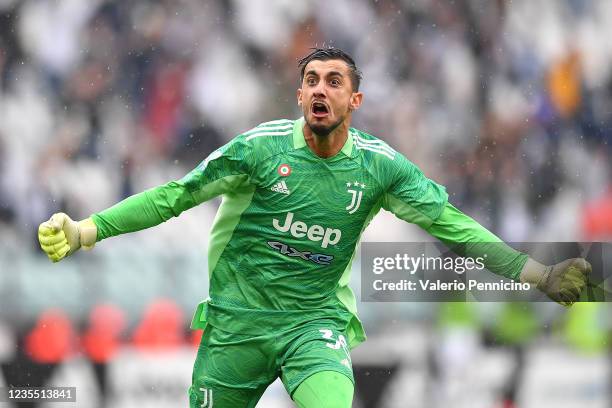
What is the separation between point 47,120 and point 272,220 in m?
3.35

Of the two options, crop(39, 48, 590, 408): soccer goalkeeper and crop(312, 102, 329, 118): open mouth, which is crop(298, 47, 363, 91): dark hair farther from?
crop(312, 102, 329, 118): open mouth

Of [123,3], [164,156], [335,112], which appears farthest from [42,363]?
[335,112]

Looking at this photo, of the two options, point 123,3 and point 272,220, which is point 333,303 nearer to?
point 272,220

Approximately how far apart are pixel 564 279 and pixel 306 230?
115 cm

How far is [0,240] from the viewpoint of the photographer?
7.76 m

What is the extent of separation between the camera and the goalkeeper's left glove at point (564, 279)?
4.86 meters

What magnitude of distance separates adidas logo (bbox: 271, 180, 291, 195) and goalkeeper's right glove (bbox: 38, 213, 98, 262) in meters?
0.81

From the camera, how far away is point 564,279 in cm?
487

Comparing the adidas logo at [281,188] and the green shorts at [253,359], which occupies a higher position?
the adidas logo at [281,188]

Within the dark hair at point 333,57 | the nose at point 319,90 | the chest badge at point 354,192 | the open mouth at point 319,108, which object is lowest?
the chest badge at point 354,192

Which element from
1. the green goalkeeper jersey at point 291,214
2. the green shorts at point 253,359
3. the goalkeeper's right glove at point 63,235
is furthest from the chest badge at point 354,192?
the goalkeeper's right glove at point 63,235

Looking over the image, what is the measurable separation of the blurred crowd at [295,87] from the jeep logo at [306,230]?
3013 mm

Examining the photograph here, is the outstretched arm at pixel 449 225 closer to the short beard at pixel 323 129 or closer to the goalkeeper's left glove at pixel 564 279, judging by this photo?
the goalkeeper's left glove at pixel 564 279

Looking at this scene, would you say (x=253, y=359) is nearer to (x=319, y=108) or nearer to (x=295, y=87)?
(x=319, y=108)
